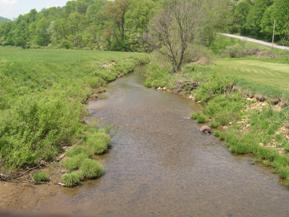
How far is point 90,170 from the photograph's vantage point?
66.5ft

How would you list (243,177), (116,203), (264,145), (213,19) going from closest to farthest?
(116,203) < (243,177) < (264,145) < (213,19)

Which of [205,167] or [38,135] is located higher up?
[38,135]

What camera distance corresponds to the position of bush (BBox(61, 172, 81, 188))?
63.2 ft

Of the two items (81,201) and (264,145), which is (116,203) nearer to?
(81,201)

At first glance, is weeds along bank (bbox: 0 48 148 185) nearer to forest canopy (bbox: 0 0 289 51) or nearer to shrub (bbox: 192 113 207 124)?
shrub (bbox: 192 113 207 124)

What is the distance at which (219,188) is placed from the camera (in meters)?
19.5

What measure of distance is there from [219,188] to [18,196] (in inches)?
349

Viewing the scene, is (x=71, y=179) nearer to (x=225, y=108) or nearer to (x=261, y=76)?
(x=225, y=108)

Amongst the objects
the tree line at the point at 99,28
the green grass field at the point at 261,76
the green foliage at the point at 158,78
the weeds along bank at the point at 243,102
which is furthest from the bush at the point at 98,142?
the tree line at the point at 99,28

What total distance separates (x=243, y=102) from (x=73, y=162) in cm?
1649

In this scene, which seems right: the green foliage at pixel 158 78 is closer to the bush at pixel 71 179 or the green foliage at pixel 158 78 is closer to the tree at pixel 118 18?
the bush at pixel 71 179

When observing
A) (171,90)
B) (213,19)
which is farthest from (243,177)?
(213,19)

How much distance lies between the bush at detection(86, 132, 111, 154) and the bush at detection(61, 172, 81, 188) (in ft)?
11.5

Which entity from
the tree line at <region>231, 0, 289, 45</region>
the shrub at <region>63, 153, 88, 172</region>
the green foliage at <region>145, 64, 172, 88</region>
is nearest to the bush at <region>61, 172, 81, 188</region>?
the shrub at <region>63, 153, 88, 172</region>
